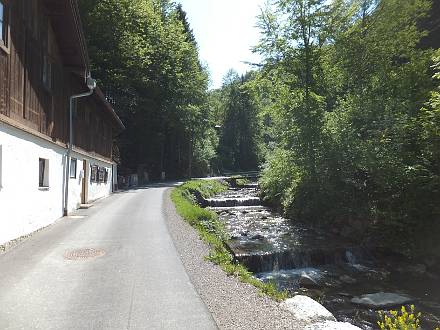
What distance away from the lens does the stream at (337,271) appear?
9805 mm

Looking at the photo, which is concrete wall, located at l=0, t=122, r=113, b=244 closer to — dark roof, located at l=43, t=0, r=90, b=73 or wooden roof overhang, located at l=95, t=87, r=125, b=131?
Answer: dark roof, located at l=43, t=0, r=90, b=73

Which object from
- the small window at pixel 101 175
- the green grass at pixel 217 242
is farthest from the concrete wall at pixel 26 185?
the small window at pixel 101 175

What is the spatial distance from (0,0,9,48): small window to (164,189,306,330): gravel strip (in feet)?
23.0

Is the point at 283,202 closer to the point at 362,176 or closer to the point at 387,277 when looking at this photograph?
the point at 362,176

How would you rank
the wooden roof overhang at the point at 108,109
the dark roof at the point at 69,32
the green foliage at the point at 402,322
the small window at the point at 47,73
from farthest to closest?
1. the wooden roof overhang at the point at 108,109
2. the dark roof at the point at 69,32
3. the small window at the point at 47,73
4. the green foliage at the point at 402,322

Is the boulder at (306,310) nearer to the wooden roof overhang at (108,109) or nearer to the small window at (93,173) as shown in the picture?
the wooden roof overhang at (108,109)

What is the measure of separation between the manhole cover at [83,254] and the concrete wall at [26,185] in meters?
1.75

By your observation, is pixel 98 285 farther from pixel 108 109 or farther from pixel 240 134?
pixel 240 134

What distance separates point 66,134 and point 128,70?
2671cm

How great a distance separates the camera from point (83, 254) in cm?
947

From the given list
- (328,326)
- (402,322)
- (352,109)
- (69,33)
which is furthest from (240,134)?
(402,322)

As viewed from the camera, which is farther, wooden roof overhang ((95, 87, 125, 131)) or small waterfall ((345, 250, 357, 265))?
wooden roof overhang ((95, 87, 125, 131))

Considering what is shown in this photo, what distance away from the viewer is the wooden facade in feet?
35.3

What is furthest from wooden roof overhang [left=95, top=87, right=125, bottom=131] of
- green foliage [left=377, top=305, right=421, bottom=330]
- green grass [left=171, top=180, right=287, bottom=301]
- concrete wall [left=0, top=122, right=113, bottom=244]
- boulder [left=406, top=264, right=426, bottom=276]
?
green foliage [left=377, top=305, right=421, bottom=330]
